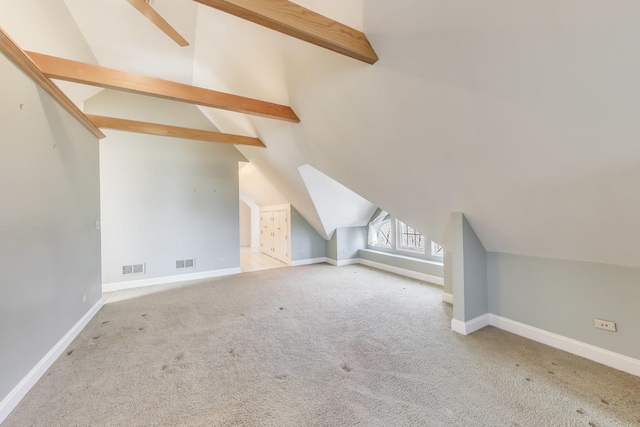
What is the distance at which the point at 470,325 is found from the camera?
8.58 ft

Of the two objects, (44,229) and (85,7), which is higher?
(85,7)

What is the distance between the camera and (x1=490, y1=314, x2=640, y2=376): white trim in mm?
1935

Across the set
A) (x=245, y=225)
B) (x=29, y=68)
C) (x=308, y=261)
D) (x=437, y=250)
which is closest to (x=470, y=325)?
(x=437, y=250)

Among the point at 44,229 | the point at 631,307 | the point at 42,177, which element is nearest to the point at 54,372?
the point at 44,229

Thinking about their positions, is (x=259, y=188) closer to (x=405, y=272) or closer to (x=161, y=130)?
(x=161, y=130)

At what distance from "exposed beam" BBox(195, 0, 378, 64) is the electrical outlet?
277cm

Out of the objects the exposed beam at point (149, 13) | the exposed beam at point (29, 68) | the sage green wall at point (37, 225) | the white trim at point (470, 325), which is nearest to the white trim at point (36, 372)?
the sage green wall at point (37, 225)

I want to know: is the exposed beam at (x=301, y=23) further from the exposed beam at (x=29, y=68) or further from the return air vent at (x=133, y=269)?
the return air vent at (x=133, y=269)

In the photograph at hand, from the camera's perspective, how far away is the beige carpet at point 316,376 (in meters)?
1.54

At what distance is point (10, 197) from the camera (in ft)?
5.66

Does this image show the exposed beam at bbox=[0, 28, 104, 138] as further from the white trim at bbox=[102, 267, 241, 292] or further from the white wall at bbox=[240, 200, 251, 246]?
the white wall at bbox=[240, 200, 251, 246]

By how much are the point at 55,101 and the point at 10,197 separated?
119cm

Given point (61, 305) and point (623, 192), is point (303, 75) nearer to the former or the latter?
point (623, 192)

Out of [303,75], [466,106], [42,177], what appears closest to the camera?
[466,106]
